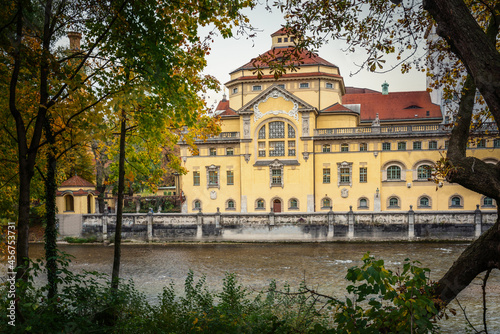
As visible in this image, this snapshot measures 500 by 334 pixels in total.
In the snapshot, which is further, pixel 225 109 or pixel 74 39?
pixel 225 109

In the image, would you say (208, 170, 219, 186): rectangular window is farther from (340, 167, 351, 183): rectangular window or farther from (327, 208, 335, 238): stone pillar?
(327, 208, 335, 238): stone pillar

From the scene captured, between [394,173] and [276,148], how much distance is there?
11.0 metres

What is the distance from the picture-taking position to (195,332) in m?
4.93

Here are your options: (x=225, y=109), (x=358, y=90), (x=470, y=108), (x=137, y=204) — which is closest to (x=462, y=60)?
(x=470, y=108)

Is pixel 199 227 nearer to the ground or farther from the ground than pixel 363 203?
nearer to the ground

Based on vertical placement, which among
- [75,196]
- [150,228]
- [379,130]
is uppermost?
[379,130]

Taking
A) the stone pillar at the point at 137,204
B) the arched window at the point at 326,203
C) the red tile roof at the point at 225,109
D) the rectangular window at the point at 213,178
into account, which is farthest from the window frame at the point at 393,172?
the stone pillar at the point at 137,204

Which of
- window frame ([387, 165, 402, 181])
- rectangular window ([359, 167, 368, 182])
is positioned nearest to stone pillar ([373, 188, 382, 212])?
rectangular window ([359, 167, 368, 182])

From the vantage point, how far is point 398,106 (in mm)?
43562

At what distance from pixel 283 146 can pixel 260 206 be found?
607 centimetres

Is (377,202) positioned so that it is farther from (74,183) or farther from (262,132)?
(74,183)

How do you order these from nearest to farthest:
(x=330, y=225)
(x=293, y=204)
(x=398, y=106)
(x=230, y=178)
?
(x=330, y=225)
(x=293, y=204)
(x=230, y=178)
(x=398, y=106)

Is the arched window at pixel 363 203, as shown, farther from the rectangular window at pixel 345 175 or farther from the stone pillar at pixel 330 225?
the stone pillar at pixel 330 225

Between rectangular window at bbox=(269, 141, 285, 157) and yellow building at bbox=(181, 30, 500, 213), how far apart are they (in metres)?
0.09
